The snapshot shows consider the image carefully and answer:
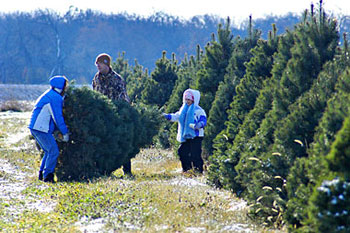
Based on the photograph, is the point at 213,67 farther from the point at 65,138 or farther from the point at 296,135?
the point at 296,135

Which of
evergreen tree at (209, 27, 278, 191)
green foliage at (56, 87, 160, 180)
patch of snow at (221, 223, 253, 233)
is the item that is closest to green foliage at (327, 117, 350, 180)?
patch of snow at (221, 223, 253, 233)

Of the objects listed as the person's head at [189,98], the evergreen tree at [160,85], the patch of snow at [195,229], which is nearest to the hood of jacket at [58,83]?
the person's head at [189,98]

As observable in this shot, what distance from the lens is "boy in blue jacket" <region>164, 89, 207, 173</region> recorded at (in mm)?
10445

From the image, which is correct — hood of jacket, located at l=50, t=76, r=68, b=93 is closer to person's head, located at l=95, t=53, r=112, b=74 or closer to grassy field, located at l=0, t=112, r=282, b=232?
person's head, located at l=95, t=53, r=112, b=74

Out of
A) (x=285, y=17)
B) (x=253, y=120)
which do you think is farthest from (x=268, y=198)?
(x=285, y=17)

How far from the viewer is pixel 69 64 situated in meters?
106

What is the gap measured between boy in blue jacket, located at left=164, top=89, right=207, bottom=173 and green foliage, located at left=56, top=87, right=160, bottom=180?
1305 millimetres

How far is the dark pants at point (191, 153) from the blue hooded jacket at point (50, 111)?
2925 millimetres

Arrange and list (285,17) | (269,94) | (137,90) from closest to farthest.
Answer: (269,94), (137,90), (285,17)

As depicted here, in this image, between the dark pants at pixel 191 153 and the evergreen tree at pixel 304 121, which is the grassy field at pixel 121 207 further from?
the dark pants at pixel 191 153

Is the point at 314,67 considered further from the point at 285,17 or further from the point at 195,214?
the point at 285,17

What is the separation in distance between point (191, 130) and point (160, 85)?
8487 mm

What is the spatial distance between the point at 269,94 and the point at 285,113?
32.7 inches

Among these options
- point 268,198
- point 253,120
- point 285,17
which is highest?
point 285,17
